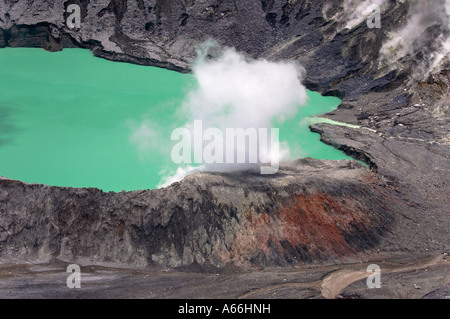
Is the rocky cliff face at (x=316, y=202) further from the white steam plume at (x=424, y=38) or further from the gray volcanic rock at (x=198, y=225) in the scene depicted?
the white steam plume at (x=424, y=38)

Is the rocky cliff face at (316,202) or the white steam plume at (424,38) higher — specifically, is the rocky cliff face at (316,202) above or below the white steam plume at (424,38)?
below

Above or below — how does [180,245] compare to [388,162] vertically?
below

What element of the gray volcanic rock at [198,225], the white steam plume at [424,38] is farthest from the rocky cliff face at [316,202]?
the white steam plume at [424,38]

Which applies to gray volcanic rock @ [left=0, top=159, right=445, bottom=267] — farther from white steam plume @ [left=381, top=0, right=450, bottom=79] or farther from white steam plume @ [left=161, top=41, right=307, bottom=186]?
white steam plume @ [left=381, top=0, right=450, bottom=79]

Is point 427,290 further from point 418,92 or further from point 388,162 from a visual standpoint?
point 418,92

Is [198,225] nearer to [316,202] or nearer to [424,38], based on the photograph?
[316,202]

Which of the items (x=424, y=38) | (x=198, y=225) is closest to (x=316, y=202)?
(x=198, y=225)

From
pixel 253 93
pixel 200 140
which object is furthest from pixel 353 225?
pixel 253 93
